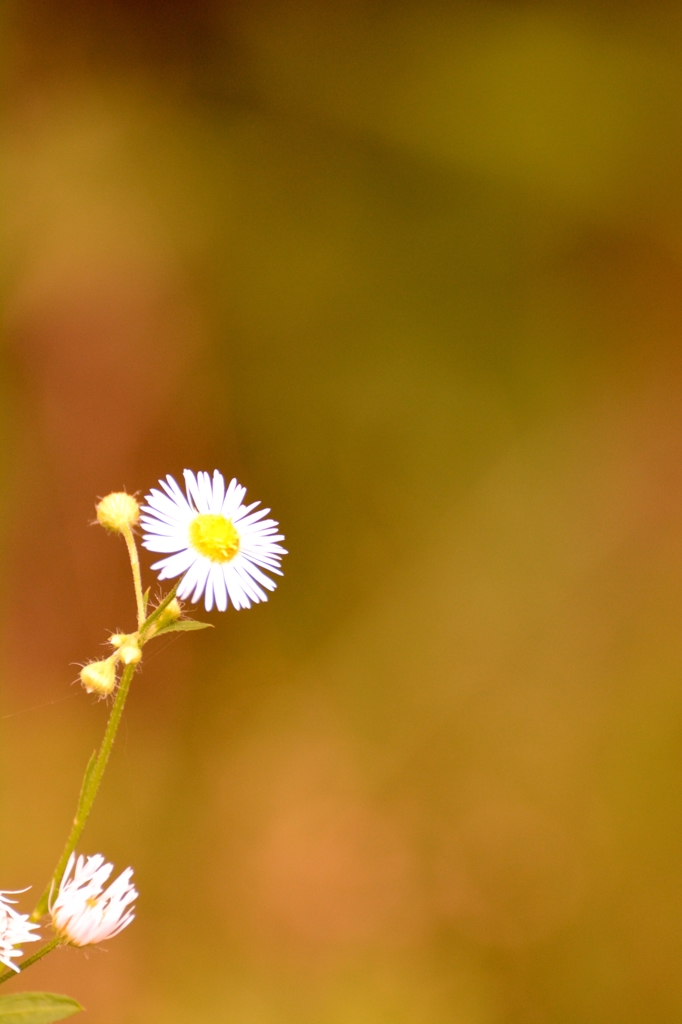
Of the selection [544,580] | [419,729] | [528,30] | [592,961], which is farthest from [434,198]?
[592,961]

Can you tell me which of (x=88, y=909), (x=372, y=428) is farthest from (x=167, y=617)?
(x=372, y=428)

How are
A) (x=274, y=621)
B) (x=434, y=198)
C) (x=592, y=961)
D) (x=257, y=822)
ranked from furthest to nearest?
(x=434, y=198) < (x=274, y=621) < (x=257, y=822) < (x=592, y=961)

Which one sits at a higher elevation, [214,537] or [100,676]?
[214,537]

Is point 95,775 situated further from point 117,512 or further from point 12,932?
point 117,512

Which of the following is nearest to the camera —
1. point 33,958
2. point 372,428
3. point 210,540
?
point 33,958

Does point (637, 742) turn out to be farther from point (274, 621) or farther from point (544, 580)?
point (274, 621)

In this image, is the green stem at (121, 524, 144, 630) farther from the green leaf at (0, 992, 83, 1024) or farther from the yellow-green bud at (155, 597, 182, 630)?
the green leaf at (0, 992, 83, 1024)

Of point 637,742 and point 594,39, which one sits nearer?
point 637,742

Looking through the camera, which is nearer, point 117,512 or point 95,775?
point 95,775
